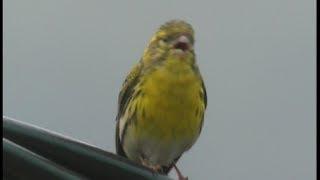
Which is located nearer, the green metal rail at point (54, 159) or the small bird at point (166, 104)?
the green metal rail at point (54, 159)

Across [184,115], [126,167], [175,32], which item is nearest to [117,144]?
[184,115]

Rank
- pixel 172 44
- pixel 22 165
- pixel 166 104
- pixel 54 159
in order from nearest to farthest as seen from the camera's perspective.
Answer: pixel 22 165 < pixel 54 159 < pixel 166 104 < pixel 172 44

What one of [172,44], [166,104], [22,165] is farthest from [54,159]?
[172,44]

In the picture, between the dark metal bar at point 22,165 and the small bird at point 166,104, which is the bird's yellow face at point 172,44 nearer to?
the small bird at point 166,104

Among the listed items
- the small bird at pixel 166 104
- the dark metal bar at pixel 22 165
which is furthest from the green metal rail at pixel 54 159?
the small bird at pixel 166 104

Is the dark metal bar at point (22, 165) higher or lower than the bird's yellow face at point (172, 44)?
higher

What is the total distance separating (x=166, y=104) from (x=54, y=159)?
2231 millimetres

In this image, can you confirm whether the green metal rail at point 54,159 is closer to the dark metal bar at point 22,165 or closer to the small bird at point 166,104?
the dark metal bar at point 22,165

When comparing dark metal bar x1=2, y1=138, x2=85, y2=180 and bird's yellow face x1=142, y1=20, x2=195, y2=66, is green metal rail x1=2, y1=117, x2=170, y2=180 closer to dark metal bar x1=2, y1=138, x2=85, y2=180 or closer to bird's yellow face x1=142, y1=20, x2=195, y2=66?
dark metal bar x1=2, y1=138, x2=85, y2=180

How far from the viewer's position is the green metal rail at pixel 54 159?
1.21 meters

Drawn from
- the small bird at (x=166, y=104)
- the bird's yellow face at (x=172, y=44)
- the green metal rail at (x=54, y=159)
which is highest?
the green metal rail at (x=54, y=159)

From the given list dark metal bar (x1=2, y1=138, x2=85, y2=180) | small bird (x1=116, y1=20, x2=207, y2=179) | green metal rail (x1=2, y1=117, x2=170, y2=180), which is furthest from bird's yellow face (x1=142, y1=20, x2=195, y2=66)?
dark metal bar (x1=2, y1=138, x2=85, y2=180)

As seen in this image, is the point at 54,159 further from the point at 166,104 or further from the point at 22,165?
the point at 166,104

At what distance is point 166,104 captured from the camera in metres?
3.54
